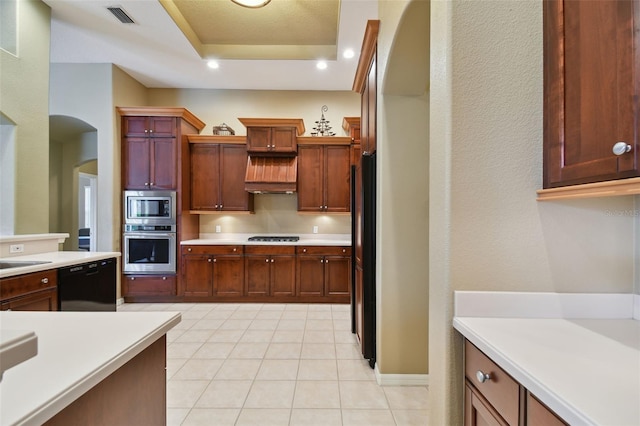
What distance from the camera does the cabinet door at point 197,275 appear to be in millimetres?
4461

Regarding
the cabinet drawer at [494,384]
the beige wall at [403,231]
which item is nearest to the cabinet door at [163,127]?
the beige wall at [403,231]

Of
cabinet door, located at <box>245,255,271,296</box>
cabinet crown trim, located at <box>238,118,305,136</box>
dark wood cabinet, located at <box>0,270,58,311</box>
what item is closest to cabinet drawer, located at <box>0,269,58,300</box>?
dark wood cabinet, located at <box>0,270,58,311</box>

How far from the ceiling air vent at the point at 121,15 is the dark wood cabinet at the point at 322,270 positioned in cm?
352

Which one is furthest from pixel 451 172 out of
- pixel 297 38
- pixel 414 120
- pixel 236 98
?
pixel 236 98

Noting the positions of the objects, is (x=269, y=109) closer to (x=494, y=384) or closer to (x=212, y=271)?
(x=212, y=271)

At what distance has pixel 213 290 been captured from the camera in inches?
176

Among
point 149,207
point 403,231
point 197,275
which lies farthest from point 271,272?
point 403,231

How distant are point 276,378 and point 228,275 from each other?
236 cm

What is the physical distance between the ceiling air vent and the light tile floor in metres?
3.64

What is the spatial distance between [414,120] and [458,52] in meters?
1.15

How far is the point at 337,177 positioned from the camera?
4.69 meters

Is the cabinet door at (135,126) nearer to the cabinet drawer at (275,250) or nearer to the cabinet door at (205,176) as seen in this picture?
the cabinet door at (205,176)

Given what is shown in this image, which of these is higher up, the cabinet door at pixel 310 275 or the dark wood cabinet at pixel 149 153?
the dark wood cabinet at pixel 149 153

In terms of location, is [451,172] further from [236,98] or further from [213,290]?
[236,98]
